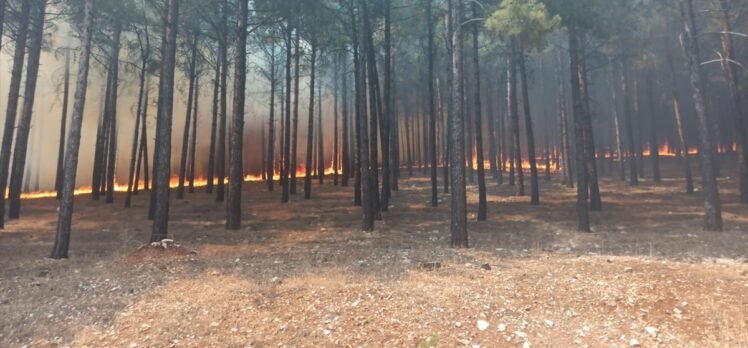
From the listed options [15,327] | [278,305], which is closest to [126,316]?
[15,327]

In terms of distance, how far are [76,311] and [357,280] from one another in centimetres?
484

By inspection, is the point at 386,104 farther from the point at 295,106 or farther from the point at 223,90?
the point at 223,90

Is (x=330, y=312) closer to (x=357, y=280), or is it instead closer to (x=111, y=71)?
(x=357, y=280)

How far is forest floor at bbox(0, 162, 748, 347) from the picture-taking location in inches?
232

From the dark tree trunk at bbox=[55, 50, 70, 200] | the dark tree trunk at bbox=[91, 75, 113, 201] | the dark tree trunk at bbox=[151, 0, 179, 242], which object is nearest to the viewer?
the dark tree trunk at bbox=[151, 0, 179, 242]

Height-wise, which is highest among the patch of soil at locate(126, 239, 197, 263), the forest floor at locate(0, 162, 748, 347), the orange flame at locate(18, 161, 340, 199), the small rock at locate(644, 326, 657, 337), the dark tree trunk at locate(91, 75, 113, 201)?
the dark tree trunk at locate(91, 75, 113, 201)

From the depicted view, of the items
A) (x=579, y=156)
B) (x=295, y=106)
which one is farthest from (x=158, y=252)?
(x=295, y=106)

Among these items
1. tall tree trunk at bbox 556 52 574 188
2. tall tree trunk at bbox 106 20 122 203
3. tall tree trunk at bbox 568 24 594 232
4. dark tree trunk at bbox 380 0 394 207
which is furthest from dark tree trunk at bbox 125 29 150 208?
tall tree trunk at bbox 556 52 574 188

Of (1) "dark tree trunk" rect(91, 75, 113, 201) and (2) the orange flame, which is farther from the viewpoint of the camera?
(2) the orange flame

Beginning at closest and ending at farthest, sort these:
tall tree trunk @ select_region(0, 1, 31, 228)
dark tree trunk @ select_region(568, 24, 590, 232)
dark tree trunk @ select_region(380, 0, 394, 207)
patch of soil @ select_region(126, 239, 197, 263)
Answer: patch of soil @ select_region(126, 239, 197, 263)
dark tree trunk @ select_region(568, 24, 590, 232)
tall tree trunk @ select_region(0, 1, 31, 228)
dark tree trunk @ select_region(380, 0, 394, 207)

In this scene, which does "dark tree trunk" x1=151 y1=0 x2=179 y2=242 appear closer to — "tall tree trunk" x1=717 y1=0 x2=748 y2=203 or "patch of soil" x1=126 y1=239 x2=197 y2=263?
"patch of soil" x1=126 y1=239 x2=197 y2=263

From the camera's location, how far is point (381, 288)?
25.0ft

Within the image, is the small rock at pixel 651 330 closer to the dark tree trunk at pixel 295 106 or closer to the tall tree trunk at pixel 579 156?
the tall tree trunk at pixel 579 156

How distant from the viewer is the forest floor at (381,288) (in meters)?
5.88
